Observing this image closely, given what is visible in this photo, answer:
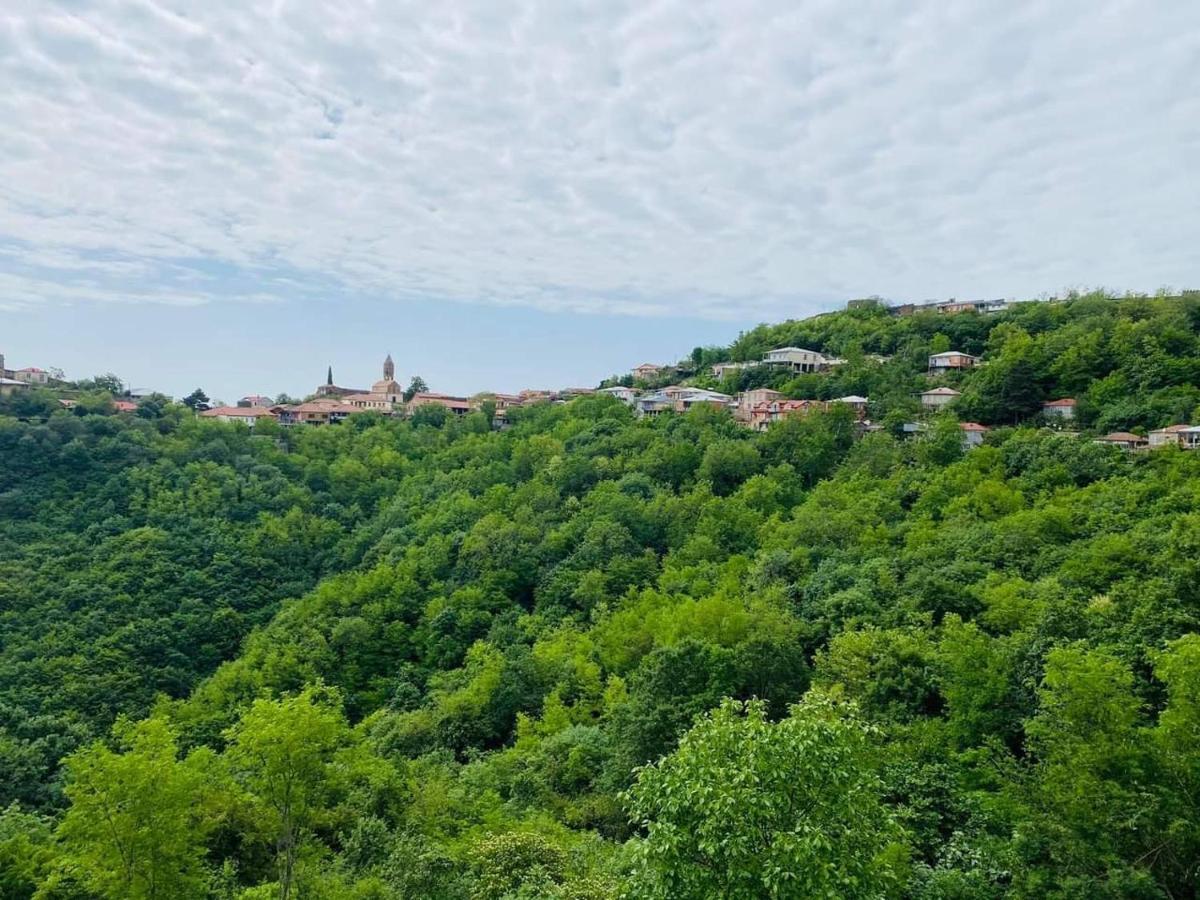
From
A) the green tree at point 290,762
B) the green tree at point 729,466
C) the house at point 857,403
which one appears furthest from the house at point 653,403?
the green tree at point 290,762

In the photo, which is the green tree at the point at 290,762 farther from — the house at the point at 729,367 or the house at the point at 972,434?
the house at the point at 729,367

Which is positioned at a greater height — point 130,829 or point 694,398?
point 694,398

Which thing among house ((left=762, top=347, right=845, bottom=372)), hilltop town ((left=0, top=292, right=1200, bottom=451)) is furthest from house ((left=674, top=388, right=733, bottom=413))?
house ((left=762, top=347, right=845, bottom=372))

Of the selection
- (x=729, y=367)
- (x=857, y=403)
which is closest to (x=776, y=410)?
(x=857, y=403)

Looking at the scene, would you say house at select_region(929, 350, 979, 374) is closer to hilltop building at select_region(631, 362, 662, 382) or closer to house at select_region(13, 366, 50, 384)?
hilltop building at select_region(631, 362, 662, 382)

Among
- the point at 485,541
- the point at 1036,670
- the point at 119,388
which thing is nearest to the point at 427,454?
the point at 485,541

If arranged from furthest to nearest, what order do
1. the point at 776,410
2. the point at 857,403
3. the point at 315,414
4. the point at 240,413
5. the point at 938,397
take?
the point at 315,414 → the point at 240,413 → the point at 776,410 → the point at 857,403 → the point at 938,397

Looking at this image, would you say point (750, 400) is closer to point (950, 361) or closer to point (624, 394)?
point (950, 361)

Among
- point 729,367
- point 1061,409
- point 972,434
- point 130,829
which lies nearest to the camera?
point 130,829

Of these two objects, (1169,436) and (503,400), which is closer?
(1169,436)
